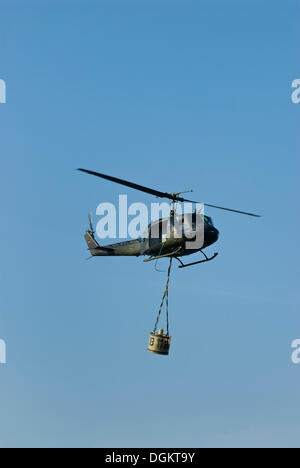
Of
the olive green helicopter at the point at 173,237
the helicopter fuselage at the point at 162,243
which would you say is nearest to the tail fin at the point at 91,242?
the helicopter fuselage at the point at 162,243

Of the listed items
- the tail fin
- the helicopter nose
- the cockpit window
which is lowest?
the helicopter nose

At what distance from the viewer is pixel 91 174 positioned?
3697cm

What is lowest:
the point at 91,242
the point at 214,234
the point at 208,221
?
the point at 214,234

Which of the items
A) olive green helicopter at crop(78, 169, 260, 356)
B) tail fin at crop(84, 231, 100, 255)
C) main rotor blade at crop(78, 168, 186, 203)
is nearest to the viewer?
main rotor blade at crop(78, 168, 186, 203)

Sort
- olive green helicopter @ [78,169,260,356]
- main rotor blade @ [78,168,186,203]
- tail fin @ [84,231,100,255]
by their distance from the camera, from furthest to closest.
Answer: tail fin @ [84,231,100,255] < olive green helicopter @ [78,169,260,356] < main rotor blade @ [78,168,186,203]

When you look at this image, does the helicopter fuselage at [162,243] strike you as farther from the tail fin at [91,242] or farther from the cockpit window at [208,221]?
the tail fin at [91,242]

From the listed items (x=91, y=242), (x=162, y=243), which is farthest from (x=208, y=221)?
(x=91, y=242)

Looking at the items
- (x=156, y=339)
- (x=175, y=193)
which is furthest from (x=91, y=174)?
(x=156, y=339)

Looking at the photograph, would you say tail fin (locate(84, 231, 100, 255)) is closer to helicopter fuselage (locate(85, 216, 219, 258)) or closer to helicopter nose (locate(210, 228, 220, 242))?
helicopter fuselage (locate(85, 216, 219, 258))

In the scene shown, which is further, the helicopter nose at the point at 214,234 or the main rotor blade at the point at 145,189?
the helicopter nose at the point at 214,234

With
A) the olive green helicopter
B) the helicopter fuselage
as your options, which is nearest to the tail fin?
the helicopter fuselage

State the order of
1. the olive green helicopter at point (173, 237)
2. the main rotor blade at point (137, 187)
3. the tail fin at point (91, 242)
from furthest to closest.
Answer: the tail fin at point (91, 242) → the olive green helicopter at point (173, 237) → the main rotor blade at point (137, 187)

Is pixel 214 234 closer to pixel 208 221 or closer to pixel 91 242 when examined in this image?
pixel 208 221
